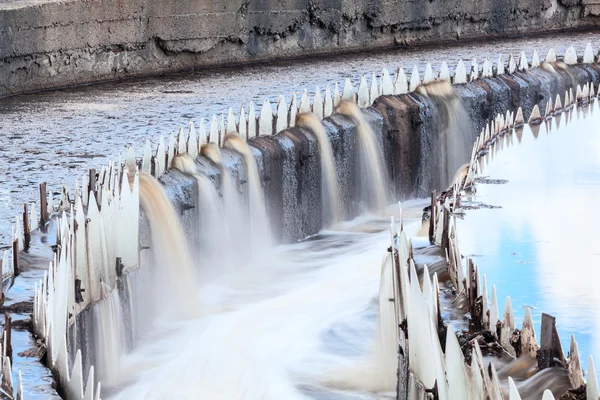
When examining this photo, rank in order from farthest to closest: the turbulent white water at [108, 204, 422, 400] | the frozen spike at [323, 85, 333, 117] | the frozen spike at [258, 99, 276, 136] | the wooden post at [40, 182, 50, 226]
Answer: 1. the frozen spike at [323, 85, 333, 117]
2. the frozen spike at [258, 99, 276, 136]
3. the wooden post at [40, 182, 50, 226]
4. the turbulent white water at [108, 204, 422, 400]

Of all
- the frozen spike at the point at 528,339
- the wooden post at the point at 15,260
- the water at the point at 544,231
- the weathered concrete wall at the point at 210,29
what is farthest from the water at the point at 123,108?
the frozen spike at the point at 528,339

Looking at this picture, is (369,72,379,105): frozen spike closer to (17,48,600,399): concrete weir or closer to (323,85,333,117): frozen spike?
(17,48,600,399): concrete weir

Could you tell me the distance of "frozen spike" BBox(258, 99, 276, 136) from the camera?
38.1ft

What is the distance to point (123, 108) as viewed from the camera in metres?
14.2

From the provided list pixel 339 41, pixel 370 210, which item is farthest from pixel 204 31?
pixel 370 210

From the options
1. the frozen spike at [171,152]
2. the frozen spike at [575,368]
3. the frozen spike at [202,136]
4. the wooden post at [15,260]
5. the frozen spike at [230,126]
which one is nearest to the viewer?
the frozen spike at [575,368]

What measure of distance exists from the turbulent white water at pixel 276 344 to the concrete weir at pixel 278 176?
1.18 feet

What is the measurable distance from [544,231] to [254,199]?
4.33m

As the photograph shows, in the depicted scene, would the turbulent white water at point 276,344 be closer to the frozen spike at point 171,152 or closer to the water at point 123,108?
the frozen spike at point 171,152

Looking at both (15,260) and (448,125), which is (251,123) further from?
(15,260)

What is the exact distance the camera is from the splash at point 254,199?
10.8 m

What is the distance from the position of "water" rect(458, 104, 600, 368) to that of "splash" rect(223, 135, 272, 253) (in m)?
2.15

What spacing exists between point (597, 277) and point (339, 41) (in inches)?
614

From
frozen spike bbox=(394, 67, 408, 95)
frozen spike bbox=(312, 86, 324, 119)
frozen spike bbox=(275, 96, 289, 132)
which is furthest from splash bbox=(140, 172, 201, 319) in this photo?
frozen spike bbox=(394, 67, 408, 95)
